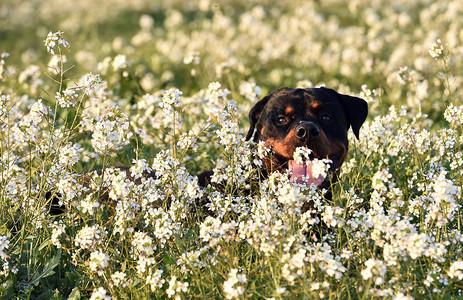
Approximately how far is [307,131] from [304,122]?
7.6 inches

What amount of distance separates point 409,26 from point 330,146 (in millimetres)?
8239

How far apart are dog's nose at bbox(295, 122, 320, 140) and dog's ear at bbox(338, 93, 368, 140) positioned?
0.78 meters

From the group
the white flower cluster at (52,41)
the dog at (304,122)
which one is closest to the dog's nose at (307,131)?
the dog at (304,122)

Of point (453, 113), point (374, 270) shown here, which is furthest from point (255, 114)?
point (374, 270)

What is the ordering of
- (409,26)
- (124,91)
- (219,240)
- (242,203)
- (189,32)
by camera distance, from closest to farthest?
(219,240)
(242,203)
(124,91)
(409,26)
(189,32)

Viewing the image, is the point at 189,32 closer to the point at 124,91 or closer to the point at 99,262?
the point at 124,91

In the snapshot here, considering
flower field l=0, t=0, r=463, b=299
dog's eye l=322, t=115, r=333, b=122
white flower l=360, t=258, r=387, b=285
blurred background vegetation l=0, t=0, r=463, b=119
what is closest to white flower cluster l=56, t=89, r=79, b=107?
flower field l=0, t=0, r=463, b=299

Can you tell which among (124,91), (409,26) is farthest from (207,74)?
(409,26)

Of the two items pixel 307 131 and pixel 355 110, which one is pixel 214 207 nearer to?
pixel 307 131

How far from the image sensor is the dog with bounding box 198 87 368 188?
4.84 metres

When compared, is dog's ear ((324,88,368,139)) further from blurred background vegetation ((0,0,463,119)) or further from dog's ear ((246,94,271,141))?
blurred background vegetation ((0,0,463,119))

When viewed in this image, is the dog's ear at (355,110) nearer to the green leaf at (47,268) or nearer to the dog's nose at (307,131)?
the dog's nose at (307,131)

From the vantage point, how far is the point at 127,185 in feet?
11.0

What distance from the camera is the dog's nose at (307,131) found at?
4.69 metres
